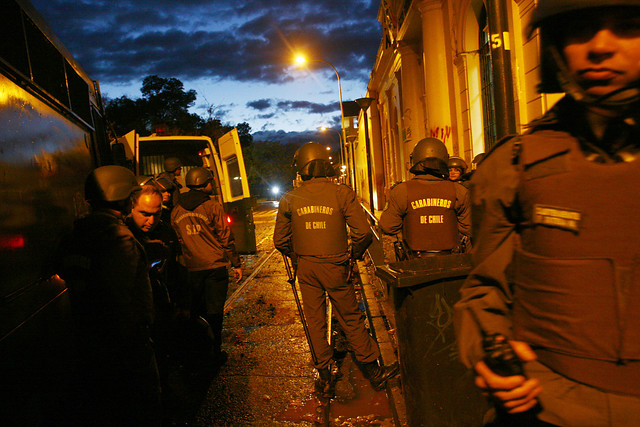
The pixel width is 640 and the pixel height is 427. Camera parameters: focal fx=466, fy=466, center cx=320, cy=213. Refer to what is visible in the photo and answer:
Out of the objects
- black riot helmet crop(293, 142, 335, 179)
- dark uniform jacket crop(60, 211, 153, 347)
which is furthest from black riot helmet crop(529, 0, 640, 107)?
black riot helmet crop(293, 142, 335, 179)

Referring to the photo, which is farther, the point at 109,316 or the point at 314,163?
the point at 314,163

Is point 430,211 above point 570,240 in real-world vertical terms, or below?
below

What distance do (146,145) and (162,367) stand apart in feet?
24.7

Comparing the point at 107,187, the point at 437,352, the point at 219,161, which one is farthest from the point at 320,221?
the point at 219,161

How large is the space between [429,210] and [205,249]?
2.49m

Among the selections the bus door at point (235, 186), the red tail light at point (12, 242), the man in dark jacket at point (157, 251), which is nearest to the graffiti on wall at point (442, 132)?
the bus door at point (235, 186)

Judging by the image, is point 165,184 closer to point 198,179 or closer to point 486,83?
point 198,179

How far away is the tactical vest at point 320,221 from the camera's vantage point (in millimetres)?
4480

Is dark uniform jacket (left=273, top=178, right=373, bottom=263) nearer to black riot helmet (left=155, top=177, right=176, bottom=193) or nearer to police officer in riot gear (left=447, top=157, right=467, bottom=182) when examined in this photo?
black riot helmet (left=155, top=177, right=176, bottom=193)

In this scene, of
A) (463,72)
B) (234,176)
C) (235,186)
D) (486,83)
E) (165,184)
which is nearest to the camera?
(165,184)

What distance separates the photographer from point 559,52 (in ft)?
4.48

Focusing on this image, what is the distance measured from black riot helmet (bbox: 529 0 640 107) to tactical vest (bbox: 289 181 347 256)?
10.1 feet

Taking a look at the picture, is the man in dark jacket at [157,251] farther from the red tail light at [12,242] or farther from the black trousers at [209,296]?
the red tail light at [12,242]

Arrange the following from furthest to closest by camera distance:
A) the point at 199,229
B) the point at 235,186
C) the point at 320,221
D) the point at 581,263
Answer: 1. the point at 235,186
2. the point at 199,229
3. the point at 320,221
4. the point at 581,263
